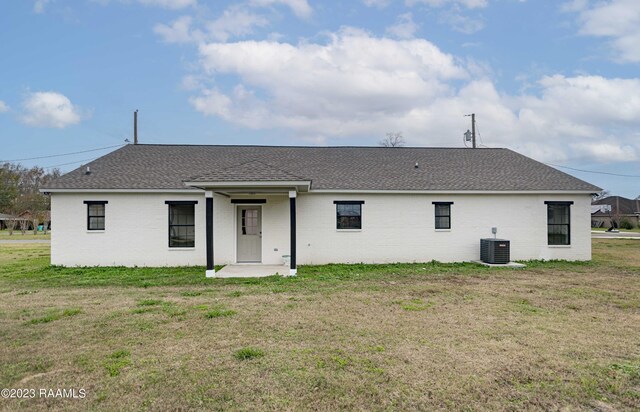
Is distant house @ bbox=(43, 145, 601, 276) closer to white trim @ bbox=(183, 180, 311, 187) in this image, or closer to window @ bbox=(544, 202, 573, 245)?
window @ bbox=(544, 202, 573, 245)

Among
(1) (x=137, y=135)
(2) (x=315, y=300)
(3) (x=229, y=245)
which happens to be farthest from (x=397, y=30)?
(1) (x=137, y=135)

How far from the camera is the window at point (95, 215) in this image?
13.5m

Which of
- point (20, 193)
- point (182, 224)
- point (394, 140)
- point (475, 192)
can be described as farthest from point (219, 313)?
point (20, 193)

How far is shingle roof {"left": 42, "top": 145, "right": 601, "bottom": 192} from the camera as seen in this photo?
13969 millimetres

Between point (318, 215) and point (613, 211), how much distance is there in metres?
75.4

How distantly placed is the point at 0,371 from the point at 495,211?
14878 millimetres

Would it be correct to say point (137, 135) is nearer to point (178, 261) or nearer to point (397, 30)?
point (178, 261)

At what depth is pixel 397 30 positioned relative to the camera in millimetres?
15875

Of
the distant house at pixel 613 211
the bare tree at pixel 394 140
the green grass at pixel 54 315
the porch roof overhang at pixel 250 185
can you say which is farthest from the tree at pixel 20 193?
the distant house at pixel 613 211

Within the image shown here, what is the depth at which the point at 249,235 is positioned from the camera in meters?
13.8

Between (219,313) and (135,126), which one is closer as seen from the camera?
(219,313)

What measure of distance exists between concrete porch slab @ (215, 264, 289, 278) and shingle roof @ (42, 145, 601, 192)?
3.12 meters

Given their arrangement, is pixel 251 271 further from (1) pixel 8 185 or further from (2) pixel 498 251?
(1) pixel 8 185

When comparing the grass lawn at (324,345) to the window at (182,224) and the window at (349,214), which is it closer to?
the window at (182,224)
